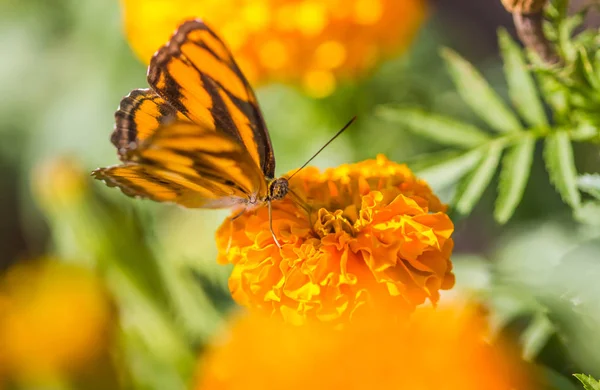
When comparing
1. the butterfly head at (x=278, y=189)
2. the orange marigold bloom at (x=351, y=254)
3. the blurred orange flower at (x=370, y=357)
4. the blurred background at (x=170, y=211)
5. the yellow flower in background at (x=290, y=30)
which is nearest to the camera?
the blurred orange flower at (x=370, y=357)

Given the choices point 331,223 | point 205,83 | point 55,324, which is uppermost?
point 205,83

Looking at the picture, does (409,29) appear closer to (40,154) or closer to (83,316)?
(83,316)

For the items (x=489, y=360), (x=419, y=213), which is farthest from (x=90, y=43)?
(x=489, y=360)

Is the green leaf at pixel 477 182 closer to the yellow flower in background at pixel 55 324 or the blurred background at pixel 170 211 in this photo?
the blurred background at pixel 170 211

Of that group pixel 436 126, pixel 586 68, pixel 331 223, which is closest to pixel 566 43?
pixel 586 68

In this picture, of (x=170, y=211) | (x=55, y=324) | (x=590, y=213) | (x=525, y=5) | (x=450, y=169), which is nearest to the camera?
(x=525, y=5)

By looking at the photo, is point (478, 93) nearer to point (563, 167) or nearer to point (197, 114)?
point (563, 167)

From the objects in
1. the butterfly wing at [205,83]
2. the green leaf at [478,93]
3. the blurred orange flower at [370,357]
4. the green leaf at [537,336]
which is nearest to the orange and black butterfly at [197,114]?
the butterfly wing at [205,83]

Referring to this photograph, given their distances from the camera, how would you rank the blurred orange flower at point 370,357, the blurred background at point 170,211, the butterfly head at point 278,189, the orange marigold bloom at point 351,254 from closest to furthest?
the blurred orange flower at point 370,357, the orange marigold bloom at point 351,254, the butterfly head at point 278,189, the blurred background at point 170,211
